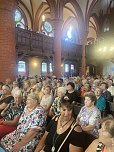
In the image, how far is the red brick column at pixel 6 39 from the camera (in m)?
11.5

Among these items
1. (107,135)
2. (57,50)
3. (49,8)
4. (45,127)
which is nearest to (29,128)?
(45,127)

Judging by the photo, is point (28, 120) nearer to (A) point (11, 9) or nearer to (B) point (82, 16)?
(A) point (11, 9)

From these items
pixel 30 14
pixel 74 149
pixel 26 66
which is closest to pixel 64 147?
pixel 74 149

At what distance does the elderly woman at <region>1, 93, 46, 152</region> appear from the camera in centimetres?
348

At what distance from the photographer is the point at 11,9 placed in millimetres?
11672

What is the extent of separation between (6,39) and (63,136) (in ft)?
31.5

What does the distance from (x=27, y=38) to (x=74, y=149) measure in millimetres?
12333

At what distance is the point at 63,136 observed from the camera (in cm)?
295

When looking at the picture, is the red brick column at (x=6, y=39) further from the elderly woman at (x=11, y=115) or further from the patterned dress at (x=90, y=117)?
the patterned dress at (x=90, y=117)

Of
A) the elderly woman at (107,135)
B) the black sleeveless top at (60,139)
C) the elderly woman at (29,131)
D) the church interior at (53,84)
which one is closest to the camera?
the elderly woman at (107,135)

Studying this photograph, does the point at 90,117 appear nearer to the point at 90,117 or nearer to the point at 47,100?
the point at 90,117

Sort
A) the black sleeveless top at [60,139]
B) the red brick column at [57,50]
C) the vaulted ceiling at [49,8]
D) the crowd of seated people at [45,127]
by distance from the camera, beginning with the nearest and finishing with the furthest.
A: 1. the black sleeveless top at [60,139]
2. the crowd of seated people at [45,127]
3. the red brick column at [57,50]
4. the vaulted ceiling at [49,8]

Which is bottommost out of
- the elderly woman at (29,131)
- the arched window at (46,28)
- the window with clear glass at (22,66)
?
the elderly woman at (29,131)

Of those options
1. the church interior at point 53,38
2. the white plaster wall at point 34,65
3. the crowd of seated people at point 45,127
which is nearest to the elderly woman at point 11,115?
the crowd of seated people at point 45,127
